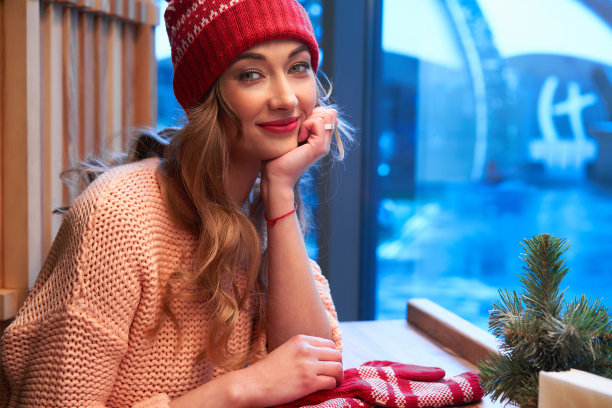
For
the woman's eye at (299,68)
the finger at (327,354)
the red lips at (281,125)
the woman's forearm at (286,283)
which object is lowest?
the finger at (327,354)

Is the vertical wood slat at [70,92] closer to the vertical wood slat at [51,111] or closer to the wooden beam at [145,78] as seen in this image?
the vertical wood slat at [51,111]

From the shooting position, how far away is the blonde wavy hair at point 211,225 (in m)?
1.23

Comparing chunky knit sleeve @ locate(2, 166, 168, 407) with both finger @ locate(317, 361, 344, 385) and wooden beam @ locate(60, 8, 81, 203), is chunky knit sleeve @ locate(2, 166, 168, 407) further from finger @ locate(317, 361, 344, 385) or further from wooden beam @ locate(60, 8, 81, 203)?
wooden beam @ locate(60, 8, 81, 203)

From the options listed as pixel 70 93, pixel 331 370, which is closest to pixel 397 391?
pixel 331 370

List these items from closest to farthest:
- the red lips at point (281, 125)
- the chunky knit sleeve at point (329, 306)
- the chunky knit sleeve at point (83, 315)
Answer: the chunky knit sleeve at point (83, 315) < the red lips at point (281, 125) < the chunky knit sleeve at point (329, 306)

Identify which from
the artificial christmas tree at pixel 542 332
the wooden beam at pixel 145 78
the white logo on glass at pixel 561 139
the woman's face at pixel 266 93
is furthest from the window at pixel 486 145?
the artificial christmas tree at pixel 542 332

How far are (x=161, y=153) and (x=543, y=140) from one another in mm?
1899

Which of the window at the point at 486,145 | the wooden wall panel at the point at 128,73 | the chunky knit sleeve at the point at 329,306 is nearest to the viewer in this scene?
the chunky knit sleeve at the point at 329,306

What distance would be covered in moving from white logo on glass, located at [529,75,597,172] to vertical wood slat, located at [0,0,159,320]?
1.69 metres

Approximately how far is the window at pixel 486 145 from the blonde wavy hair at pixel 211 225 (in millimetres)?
1562

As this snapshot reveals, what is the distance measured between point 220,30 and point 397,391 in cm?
71

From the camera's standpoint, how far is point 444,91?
2900 mm

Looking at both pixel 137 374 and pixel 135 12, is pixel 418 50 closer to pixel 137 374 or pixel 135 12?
pixel 135 12

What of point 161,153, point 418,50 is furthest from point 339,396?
point 418,50
